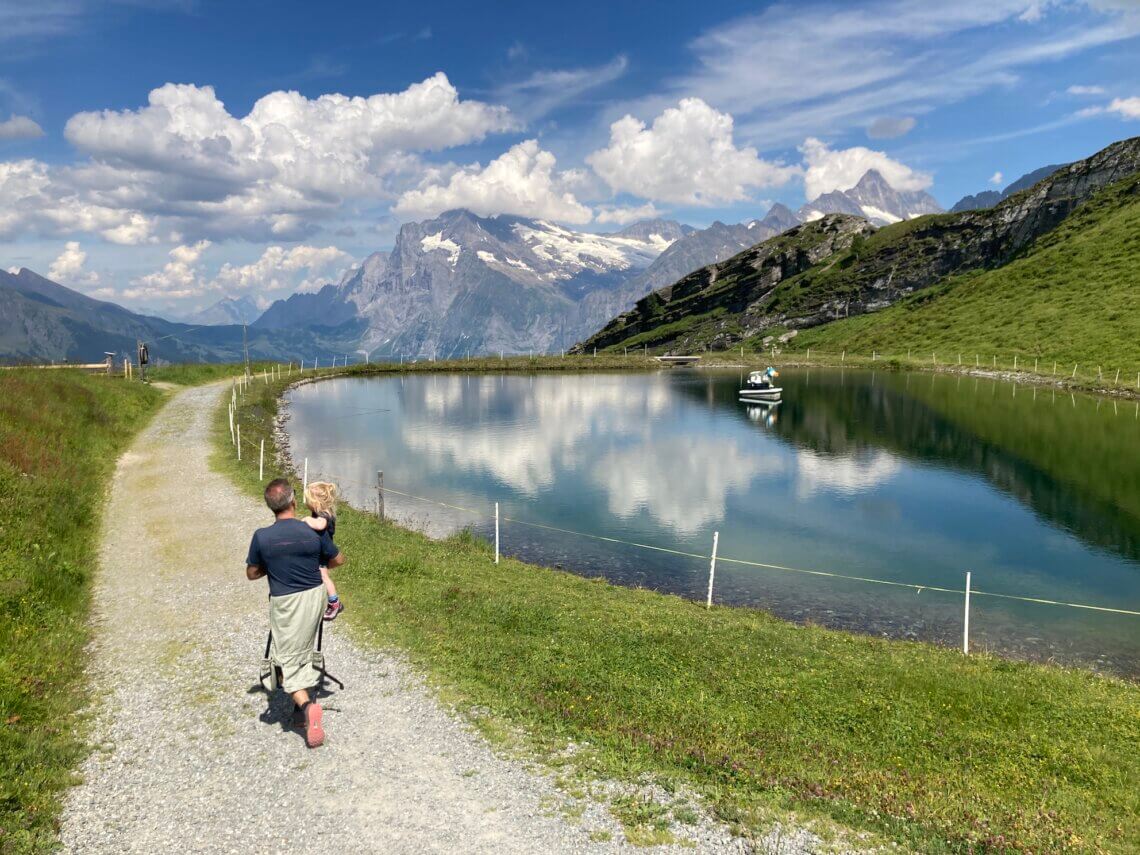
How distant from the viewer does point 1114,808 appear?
34.6ft

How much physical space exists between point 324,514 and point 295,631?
6.98 feet

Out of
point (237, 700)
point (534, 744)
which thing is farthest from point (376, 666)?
point (534, 744)

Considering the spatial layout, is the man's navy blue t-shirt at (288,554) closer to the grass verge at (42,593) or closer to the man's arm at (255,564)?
the man's arm at (255,564)

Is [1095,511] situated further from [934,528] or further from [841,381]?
[841,381]

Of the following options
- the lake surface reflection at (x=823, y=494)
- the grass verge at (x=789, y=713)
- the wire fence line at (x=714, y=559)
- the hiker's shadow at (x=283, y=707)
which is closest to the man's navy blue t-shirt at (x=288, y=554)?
the hiker's shadow at (x=283, y=707)

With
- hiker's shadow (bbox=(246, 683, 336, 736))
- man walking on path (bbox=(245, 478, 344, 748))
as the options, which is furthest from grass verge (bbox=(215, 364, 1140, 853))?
man walking on path (bbox=(245, 478, 344, 748))

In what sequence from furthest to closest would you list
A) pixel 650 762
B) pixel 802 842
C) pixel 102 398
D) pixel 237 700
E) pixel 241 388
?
1. pixel 241 388
2. pixel 102 398
3. pixel 237 700
4. pixel 650 762
5. pixel 802 842

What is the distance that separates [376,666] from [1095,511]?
1636 inches

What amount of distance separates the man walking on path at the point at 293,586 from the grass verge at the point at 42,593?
11.7 feet

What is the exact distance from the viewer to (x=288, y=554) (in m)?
11.3

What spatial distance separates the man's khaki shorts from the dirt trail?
45.3 inches

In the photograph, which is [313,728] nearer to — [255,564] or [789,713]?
[255,564]

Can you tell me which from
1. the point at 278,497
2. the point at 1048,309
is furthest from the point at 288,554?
the point at 1048,309

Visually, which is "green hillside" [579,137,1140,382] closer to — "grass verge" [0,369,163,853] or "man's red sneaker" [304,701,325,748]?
"man's red sneaker" [304,701,325,748]
